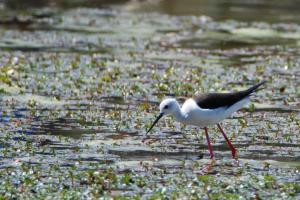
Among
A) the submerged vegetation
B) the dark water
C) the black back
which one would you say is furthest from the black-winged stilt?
the dark water

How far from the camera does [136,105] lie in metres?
17.2

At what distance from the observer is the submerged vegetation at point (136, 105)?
11648 millimetres

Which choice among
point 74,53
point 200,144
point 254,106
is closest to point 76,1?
point 74,53

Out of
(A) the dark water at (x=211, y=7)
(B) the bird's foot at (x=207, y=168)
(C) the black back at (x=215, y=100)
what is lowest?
(B) the bird's foot at (x=207, y=168)

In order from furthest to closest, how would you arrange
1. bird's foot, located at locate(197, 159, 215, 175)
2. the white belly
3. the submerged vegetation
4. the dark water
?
the dark water, the white belly, bird's foot, located at locate(197, 159, 215, 175), the submerged vegetation

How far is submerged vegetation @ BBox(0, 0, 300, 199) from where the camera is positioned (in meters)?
11.6

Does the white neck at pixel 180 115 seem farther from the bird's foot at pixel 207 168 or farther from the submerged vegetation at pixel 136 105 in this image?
the bird's foot at pixel 207 168

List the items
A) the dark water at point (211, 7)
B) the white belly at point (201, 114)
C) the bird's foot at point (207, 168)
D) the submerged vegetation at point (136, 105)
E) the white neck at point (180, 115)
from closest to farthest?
1. the submerged vegetation at point (136, 105)
2. the bird's foot at point (207, 168)
3. the white belly at point (201, 114)
4. the white neck at point (180, 115)
5. the dark water at point (211, 7)

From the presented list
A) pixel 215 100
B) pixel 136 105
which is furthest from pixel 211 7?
pixel 215 100

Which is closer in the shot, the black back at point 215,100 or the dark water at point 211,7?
the black back at point 215,100

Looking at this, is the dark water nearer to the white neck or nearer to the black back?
the black back

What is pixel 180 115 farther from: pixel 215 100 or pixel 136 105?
pixel 136 105

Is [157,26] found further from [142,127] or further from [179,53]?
[142,127]

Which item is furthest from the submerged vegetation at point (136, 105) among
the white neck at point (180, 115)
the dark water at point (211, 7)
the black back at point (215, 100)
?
the dark water at point (211, 7)
